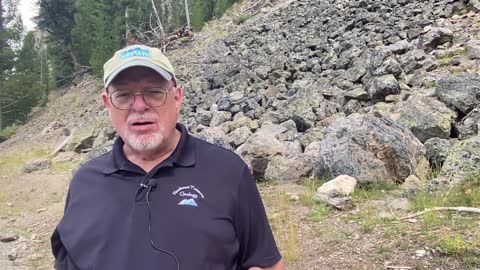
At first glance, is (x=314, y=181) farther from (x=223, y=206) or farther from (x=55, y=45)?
(x=55, y=45)

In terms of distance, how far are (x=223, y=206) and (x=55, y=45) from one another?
3905 centimetres

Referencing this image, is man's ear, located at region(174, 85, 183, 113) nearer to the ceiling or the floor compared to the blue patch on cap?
nearer to the floor

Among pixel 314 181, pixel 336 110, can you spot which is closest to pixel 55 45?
pixel 336 110

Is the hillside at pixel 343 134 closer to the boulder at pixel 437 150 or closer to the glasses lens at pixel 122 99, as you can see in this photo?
the boulder at pixel 437 150

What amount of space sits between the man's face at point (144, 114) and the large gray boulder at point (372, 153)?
4875 millimetres

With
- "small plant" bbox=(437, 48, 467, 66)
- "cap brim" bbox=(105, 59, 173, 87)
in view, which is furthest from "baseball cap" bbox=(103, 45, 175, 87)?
"small plant" bbox=(437, 48, 467, 66)

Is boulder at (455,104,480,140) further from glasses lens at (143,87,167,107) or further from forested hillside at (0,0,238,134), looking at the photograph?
forested hillside at (0,0,238,134)

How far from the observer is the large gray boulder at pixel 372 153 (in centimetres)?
672

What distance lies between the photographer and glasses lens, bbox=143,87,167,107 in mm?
2221

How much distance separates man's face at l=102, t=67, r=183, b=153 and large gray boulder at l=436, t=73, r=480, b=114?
7.26m

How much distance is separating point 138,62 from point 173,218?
0.70m

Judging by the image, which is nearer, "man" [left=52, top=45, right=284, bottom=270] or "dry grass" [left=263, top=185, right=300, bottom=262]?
"man" [left=52, top=45, right=284, bottom=270]

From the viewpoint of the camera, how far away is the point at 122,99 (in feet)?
7.39

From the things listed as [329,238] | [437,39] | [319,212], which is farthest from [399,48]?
[329,238]
